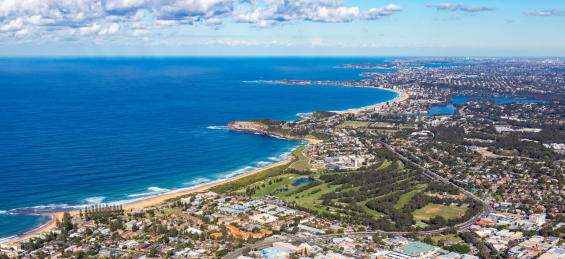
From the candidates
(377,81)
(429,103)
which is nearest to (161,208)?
(429,103)

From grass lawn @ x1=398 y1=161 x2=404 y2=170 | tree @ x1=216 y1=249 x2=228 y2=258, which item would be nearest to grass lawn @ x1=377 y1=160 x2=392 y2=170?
grass lawn @ x1=398 y1=161 x2=404 y2=170

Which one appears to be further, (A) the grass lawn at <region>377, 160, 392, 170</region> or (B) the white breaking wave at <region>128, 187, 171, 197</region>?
(A) the grass lawn at <region>377, 160, 392, 170</region>

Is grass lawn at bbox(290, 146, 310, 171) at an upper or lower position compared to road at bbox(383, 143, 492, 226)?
upper

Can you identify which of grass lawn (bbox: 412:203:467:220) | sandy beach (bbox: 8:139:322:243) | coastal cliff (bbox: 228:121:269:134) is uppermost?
coastal cliff (bbox: 228:121:269:134)

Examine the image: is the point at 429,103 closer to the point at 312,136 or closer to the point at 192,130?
the point at 312,136

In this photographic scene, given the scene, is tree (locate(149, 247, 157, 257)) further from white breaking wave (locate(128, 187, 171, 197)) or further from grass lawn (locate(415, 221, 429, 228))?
grass lawn (locate(415, 221, 429, 228))

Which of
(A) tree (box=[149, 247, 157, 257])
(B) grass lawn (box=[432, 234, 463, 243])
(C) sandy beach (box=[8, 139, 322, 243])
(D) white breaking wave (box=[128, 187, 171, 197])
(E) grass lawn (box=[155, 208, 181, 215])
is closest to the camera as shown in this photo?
(A) tree (box=[149, 247, 157, 257])

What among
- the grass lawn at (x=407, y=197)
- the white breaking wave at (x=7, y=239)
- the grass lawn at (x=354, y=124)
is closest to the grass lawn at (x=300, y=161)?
the grass lawn at (x=407, y=197)
